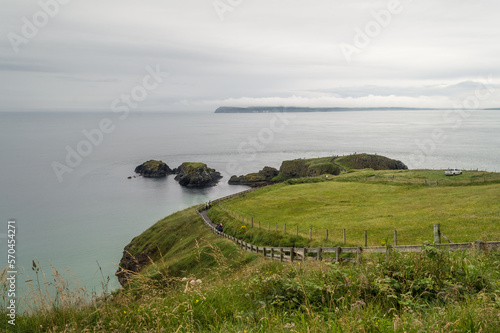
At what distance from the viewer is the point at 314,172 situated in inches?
4158

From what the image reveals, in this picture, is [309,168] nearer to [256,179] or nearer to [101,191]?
[256,179]

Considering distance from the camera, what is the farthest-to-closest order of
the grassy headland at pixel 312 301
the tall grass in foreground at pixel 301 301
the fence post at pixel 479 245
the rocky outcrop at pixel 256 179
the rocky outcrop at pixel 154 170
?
the rocky outcrop at pixel 154 170 < the rocky outcrop at pixel 256 179 < the fence post at pixel 479 245 < the tall grass in foreground at pixel 301 301 < the grassy headland at pixel 312 301

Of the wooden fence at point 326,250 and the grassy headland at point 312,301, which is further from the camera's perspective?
the wooden fence at point 326,250

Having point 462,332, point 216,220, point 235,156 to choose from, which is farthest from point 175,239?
point 235,156

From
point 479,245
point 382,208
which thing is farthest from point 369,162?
point 479,245

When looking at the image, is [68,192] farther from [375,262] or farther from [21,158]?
[375,262]

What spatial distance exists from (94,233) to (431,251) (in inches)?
2595

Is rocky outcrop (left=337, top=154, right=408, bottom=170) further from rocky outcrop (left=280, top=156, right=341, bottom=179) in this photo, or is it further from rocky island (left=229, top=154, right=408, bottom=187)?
rocky outcrop (left=280, top=156, right=341, bottom=179)

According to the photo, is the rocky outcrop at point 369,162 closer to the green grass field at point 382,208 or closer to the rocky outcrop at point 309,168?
the rocky outcrop at point 309,168

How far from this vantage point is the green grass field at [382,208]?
2453 centimetres

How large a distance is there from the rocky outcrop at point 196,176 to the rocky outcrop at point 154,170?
9.58 meters

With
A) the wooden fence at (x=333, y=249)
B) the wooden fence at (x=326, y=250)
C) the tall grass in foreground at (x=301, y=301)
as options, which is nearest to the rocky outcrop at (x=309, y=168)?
the wooden fence at (x=333, y=249)

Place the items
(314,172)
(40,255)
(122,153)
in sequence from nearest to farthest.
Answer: (40,255) → (314,172) → (122,153)

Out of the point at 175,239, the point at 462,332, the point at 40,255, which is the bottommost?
the point at 40,255
